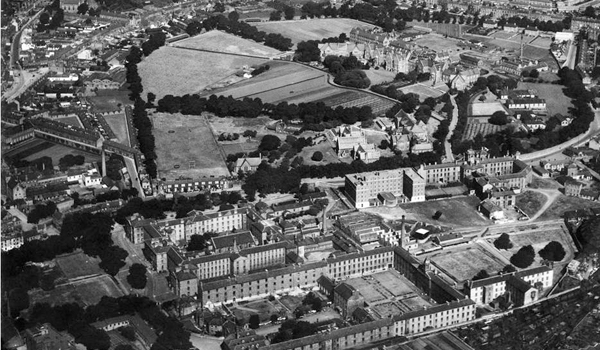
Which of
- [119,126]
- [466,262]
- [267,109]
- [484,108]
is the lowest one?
[484,108]

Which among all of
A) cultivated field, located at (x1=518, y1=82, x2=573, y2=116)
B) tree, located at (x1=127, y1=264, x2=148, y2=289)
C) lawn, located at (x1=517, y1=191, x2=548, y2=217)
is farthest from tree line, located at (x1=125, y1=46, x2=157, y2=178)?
cultivated field, located at (x1=518, y1=82, x2=573, y2=116)

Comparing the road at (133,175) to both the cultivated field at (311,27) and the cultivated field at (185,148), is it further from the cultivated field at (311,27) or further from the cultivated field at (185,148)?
the cultivated field at (311,27)

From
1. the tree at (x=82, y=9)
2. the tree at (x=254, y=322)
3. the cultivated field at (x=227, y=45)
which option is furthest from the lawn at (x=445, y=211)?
the tree at (x=82, y=9)

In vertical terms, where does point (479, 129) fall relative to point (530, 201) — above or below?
below

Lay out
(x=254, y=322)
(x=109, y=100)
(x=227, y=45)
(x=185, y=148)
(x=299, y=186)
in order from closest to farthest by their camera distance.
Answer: (x=254, y=322)
(x=299, y=186)
(x=185, y=148)
(x=109, y=100)
(x=227, y=45)

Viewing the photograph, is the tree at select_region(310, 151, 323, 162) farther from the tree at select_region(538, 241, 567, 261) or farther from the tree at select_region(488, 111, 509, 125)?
the tree at select_region(538, 241, 567, 261)

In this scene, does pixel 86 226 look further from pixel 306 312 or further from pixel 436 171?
pixel 436 171

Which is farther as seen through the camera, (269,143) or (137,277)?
(269,143)

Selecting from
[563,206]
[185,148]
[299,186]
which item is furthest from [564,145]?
[185,148]

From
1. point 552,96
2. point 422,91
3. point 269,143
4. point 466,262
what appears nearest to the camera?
point 466,262

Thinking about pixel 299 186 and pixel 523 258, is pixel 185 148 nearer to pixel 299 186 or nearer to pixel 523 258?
pixel 299 186
